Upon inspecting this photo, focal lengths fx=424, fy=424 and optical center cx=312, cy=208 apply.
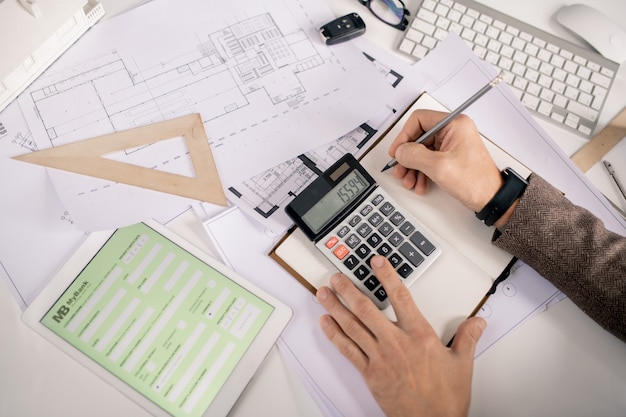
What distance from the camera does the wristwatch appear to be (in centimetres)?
57

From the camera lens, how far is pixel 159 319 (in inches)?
21.0

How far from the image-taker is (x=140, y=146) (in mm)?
607

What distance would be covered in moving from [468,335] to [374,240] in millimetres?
165

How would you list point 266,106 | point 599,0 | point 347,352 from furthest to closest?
point 599,0
point 266,106
point 347,352

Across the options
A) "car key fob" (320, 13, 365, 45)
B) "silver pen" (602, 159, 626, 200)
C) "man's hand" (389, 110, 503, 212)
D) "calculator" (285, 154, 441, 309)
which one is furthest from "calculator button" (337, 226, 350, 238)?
"silver pen" (602, 159, 626, 200)

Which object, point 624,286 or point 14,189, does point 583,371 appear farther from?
point 14,189

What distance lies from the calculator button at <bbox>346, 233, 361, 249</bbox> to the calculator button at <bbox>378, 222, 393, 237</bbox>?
3 centimetres

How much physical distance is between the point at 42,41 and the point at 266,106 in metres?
0.32

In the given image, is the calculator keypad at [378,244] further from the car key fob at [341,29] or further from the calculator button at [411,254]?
the car key fob at [341,29]

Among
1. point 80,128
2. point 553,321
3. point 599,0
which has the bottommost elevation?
point 553,321

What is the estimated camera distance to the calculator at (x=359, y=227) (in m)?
0.55

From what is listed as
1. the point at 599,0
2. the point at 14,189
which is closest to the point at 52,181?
the point at 14,189

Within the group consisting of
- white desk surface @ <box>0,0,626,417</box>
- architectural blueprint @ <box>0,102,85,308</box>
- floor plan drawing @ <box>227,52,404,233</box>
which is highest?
architectural blueprint @ <box>0,102,85,308</box>

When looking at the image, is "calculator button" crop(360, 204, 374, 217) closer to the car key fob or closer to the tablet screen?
the tablet screen
